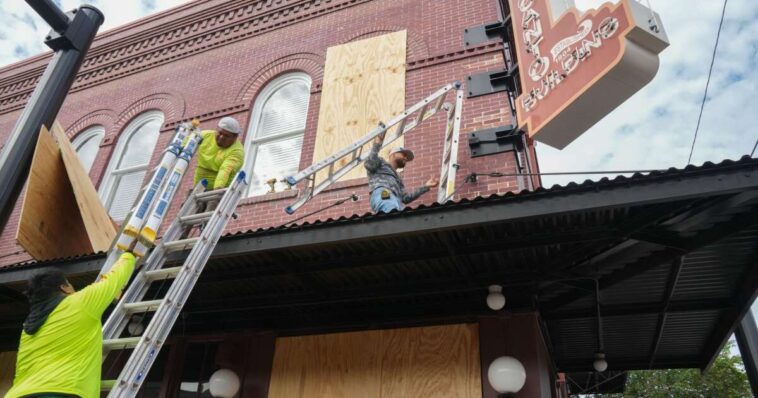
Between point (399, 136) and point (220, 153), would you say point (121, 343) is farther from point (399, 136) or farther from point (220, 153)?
point (399, 136)

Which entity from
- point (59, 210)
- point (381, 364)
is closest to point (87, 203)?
point (59, 210)

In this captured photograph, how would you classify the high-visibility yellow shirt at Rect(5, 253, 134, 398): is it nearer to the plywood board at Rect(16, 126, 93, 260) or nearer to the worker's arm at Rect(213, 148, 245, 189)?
the worker's arm at Rect(213, 148, 245, 189)

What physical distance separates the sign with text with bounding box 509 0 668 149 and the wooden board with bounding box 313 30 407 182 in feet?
7.08

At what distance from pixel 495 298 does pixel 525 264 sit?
0.43 m

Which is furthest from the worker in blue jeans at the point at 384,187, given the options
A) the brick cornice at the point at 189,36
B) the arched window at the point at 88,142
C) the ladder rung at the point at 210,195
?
the arched window at the point at 88,142

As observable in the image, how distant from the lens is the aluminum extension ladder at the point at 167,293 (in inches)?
147

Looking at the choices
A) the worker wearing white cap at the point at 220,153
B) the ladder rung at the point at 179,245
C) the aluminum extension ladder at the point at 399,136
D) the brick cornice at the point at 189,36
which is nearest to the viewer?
the ladder rung at the point at 179,245

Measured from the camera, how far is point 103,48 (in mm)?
12445

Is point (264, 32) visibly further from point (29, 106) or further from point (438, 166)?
point (29, 106)

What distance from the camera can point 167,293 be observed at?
4.10m

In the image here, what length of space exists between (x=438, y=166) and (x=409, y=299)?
2.27m

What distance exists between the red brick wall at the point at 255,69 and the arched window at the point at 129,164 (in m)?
0.16

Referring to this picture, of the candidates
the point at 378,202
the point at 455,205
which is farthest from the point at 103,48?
the point at 455,205

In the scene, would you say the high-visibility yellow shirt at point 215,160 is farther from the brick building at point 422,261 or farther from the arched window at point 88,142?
the arched window at point 88,142
